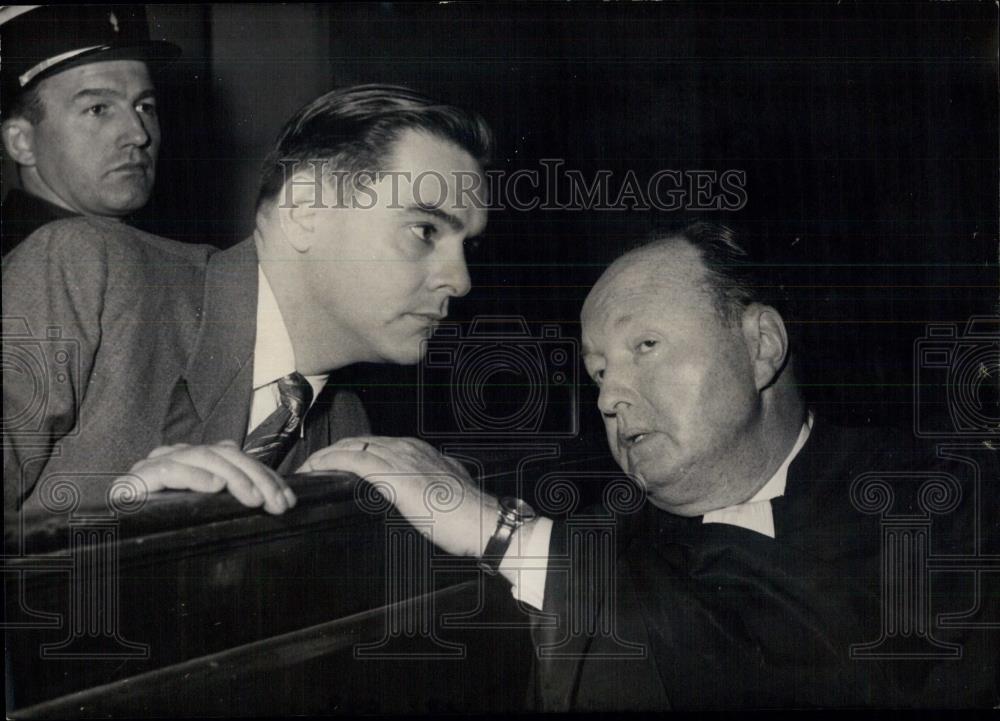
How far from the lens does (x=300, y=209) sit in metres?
3.00

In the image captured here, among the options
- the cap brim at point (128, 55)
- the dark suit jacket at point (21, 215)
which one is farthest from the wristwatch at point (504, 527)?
the cap brim at point (128, 55)

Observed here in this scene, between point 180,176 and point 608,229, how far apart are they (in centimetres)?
117

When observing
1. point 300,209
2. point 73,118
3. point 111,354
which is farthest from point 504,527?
point 73,118

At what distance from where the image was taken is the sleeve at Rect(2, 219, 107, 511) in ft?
9.52

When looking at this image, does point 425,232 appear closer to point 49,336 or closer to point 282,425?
point 282,425

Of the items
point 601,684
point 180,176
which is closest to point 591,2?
point 180,176

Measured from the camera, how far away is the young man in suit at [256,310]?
9.50ft

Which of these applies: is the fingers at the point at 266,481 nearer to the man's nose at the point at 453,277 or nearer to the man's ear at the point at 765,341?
the man's nose at the point at 453,277

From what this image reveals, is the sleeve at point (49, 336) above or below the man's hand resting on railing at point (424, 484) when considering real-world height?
above

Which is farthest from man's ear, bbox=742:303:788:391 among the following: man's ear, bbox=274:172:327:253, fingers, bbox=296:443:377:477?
man's ear, bbox=274:172:327:253

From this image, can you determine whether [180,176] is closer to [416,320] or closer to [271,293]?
[271,293]

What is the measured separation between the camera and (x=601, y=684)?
3080 millimetres

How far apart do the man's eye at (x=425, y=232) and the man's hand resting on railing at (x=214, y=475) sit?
29.1 inches

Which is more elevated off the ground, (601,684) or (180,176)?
(180,176)
